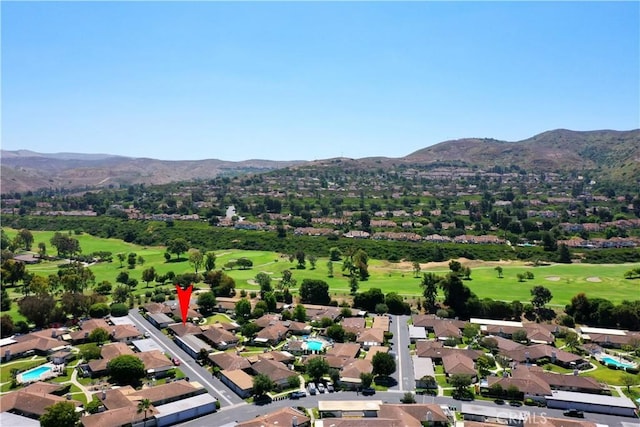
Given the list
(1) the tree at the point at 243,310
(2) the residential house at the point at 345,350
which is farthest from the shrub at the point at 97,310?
(2) the residential house at the point at 345,350

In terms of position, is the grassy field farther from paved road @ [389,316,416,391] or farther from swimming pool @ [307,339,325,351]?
swimming pool @ [307,339,325,351]

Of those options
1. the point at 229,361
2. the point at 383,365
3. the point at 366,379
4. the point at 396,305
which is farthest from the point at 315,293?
the point at 366,379

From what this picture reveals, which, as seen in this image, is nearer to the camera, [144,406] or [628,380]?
[144,406]

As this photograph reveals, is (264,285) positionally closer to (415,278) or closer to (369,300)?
(369,300)

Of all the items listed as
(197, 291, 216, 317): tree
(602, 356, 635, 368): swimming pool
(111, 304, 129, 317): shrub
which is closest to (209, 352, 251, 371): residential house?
(197, 291, 216, 317): tree

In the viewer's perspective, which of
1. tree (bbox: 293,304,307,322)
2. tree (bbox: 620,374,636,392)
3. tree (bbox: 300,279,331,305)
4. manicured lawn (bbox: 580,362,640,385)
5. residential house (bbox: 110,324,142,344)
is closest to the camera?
tree (bbox: 620,374,636,392)

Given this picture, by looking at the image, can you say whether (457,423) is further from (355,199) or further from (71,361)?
(355,199)

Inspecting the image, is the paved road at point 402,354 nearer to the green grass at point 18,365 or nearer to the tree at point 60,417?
the tree at point 60,417

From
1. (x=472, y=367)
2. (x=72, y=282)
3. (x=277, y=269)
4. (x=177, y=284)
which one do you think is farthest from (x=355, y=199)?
(x=472, y=367)
